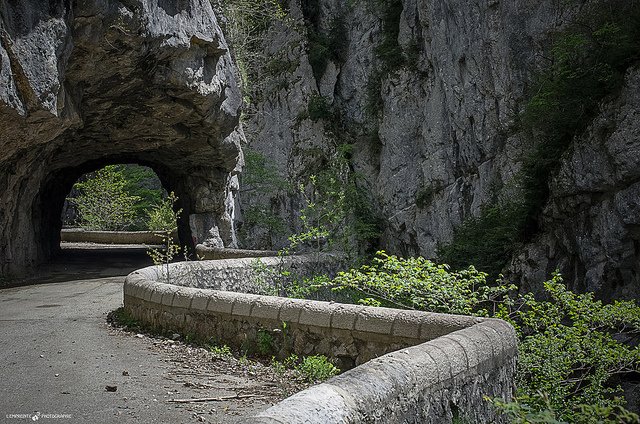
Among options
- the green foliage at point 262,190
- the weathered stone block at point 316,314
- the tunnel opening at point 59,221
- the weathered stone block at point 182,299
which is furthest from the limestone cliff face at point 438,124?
the weathered stone block at point 182,299

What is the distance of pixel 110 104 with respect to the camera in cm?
1697

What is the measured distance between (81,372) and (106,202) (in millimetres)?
31246

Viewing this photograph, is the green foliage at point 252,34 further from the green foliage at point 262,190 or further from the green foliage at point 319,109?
the green foliage at point 262,190

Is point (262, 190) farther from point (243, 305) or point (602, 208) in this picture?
point (243, 305)

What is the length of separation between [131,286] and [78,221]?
38822 millimetres

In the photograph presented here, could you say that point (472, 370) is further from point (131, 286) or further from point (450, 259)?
point (450, 259)

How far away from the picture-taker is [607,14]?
1476 centimetres

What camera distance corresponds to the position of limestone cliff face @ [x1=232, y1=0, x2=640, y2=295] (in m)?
14.2

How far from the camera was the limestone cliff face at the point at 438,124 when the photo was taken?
14180 millimetres

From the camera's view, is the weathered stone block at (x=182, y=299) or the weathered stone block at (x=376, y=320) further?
the weathered stone block at (x=182, y=299)

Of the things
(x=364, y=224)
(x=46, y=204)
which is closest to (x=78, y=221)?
(x=46, y=204)

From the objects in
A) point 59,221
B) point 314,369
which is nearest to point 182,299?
point 314,369

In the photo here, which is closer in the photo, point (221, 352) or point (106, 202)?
point (221, 352)

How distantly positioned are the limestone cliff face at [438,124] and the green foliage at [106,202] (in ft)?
29.9
